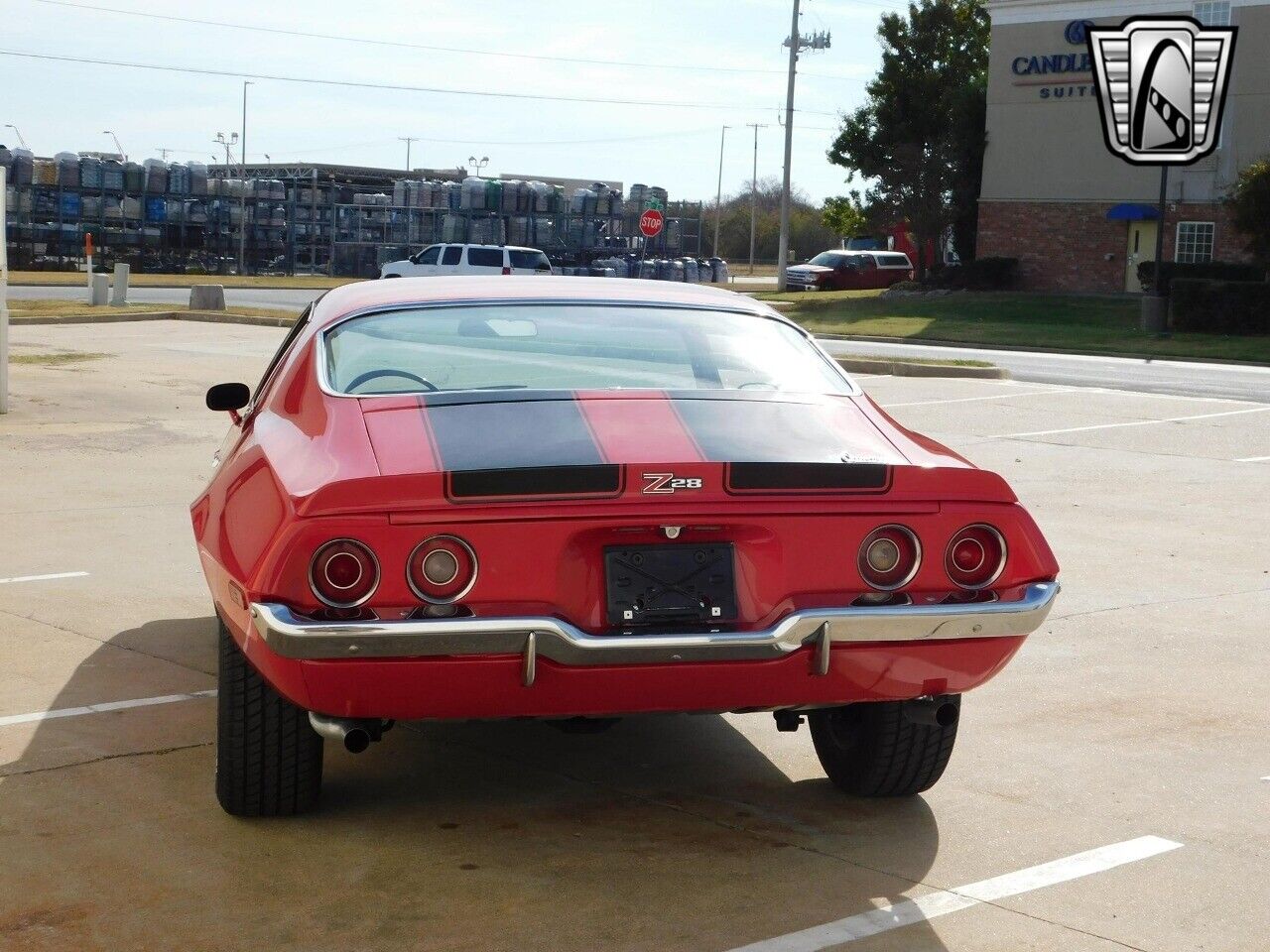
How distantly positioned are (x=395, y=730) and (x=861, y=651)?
76.9 inches

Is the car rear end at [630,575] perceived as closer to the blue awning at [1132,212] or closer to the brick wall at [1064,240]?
the brick wall at [1064,240]

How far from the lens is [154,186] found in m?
53.4

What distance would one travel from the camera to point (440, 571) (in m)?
3.85

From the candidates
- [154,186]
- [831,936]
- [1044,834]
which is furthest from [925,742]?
[154,186]

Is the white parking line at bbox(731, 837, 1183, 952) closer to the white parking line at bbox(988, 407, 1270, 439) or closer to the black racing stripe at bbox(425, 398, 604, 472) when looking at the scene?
the black racing stripe at bbox(425, 398, 604, 472)

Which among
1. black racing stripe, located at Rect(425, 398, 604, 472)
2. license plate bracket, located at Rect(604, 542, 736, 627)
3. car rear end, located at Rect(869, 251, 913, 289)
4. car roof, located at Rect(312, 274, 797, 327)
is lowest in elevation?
license plate bracket, located at Rect(604, 542, 736, 627)

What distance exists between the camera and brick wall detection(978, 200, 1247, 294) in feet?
148

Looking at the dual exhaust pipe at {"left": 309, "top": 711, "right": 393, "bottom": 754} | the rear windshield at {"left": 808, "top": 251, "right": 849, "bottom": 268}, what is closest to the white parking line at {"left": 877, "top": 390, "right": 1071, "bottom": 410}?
the dual exhaust pipe at {"left": 309, "top": 711, "right": 393, "bottom": 754}

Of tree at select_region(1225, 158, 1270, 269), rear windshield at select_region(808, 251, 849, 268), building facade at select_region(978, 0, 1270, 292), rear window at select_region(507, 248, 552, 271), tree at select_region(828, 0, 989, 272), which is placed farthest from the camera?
rear windshield at select_region(808, 251, 849, 268)

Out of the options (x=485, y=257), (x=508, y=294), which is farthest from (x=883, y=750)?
(x=485, y=257)

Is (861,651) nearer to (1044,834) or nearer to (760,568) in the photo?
(760,568)

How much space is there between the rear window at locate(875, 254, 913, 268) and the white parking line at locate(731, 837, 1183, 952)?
53.4 metres

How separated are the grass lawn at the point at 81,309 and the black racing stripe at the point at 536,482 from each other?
87.6ft

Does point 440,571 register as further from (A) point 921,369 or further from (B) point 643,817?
(A) point 921,369
